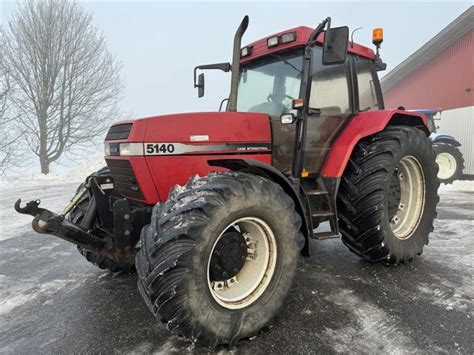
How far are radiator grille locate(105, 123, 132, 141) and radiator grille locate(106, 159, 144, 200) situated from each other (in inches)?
7.0

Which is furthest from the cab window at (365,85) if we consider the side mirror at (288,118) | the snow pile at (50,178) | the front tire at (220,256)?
the snow pile at (50,178)

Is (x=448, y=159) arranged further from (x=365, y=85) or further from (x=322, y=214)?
(x=322, y=214)

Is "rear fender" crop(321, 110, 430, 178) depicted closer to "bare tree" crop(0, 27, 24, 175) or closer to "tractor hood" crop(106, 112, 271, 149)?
"tractor hood" crop(106, 112, 271, 149)

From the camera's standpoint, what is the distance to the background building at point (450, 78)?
36.0 ft

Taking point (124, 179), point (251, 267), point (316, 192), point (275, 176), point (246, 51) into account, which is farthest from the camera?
point (246, 51)

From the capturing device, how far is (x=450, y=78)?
11961 millimetres

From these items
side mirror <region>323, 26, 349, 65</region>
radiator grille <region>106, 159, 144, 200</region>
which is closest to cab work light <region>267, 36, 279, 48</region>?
side mirror <region>323, 26, 349, 65</region>

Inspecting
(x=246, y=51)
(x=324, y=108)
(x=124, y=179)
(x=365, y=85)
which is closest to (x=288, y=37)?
(x=246, y=51)

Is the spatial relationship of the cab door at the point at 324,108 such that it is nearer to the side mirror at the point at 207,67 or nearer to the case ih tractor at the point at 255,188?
the case ih tractor at the point at 255,188

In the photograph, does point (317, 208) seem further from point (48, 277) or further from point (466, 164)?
point (466, 164)

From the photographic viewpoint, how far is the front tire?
6.30 feet

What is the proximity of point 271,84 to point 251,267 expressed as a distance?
1685 millimetres

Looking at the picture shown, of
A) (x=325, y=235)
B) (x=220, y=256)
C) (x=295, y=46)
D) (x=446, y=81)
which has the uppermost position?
(x=446, y=81)

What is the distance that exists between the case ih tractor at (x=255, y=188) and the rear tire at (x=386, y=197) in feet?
0.04
